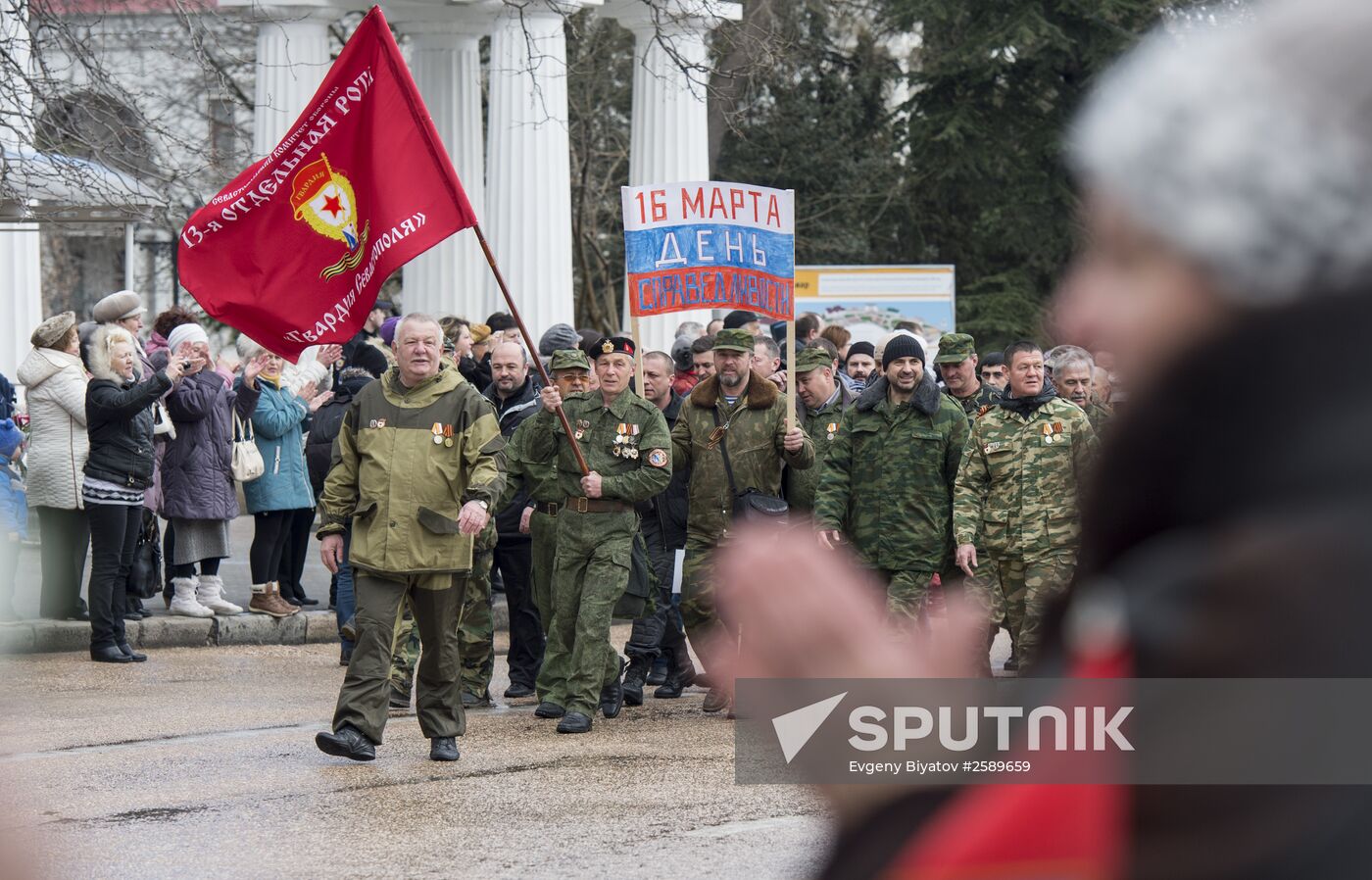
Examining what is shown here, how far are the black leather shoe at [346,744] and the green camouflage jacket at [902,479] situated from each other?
2826mm

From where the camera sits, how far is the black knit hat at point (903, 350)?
1002 centimetres

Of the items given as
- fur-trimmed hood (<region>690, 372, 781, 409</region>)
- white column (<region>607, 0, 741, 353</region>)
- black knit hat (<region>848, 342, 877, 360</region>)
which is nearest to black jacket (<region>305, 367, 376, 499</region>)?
fur-trimmed hood (<region>690, 372, 781, 409</region>)

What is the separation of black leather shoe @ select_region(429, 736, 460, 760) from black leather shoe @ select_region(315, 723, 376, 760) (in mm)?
284

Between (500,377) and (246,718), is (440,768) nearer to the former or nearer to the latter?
(246,718)

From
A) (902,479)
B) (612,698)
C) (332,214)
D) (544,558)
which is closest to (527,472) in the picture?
(544,558)

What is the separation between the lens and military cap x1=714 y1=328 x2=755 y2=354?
10.5m

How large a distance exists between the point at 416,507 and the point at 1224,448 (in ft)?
24.7

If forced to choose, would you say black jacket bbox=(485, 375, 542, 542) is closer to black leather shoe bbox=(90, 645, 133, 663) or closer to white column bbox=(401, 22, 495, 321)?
black leather shoe bbox=(90, 645, 133, 663)

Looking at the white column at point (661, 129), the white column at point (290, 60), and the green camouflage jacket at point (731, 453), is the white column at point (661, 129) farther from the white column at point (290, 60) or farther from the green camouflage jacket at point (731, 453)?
the green camouflage jacket at point (731, 453)

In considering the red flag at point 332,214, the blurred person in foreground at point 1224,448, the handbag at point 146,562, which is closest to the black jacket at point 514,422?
the red flag at point 332,214

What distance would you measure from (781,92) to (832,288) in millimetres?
7829

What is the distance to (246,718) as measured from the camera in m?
9.73

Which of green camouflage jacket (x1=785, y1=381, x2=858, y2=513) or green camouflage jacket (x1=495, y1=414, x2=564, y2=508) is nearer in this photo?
green camouflage jacket (x1=495, y1=414, x2=564, y2=508)

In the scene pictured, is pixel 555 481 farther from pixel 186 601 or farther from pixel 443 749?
pixel 186 601
